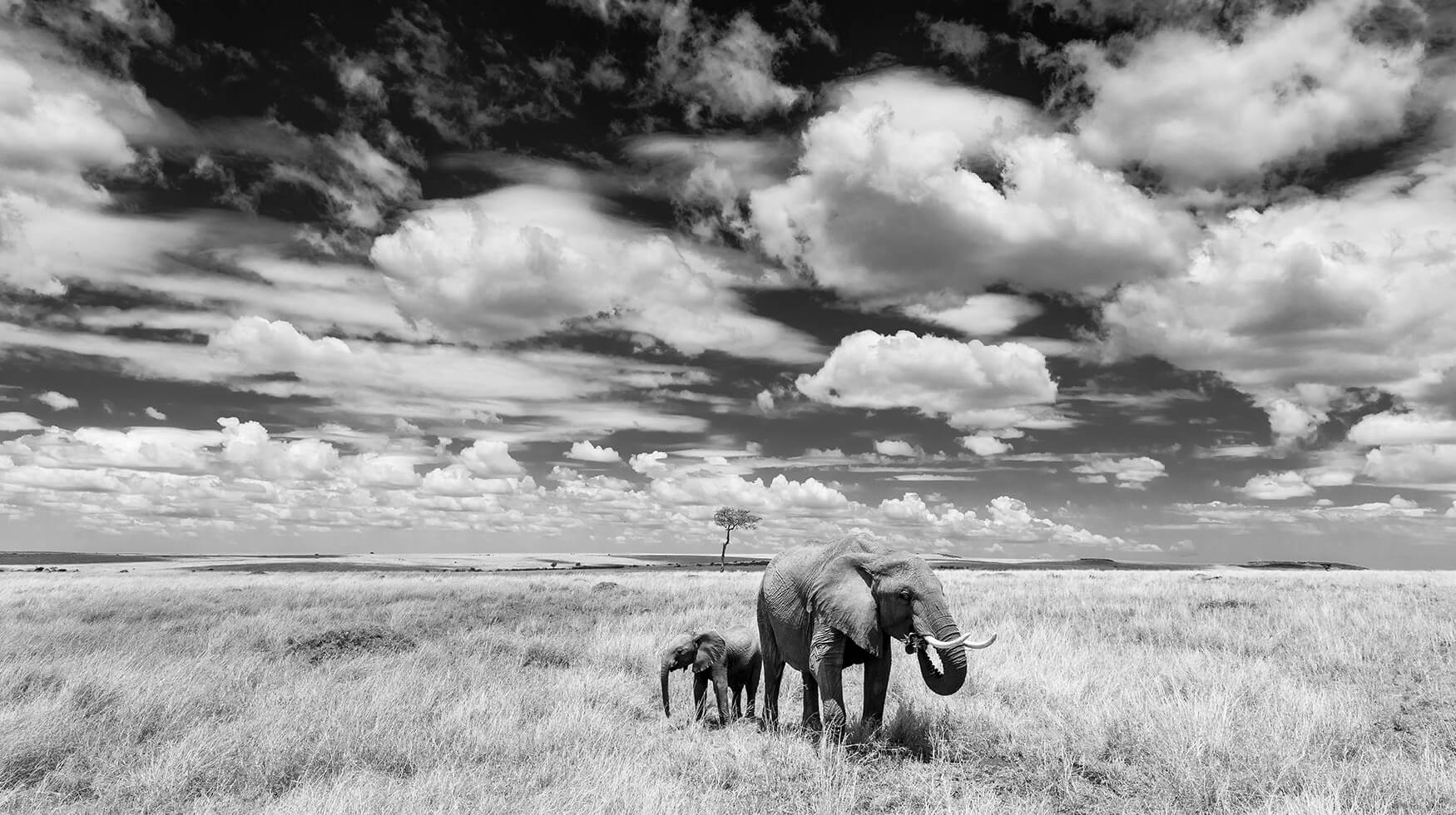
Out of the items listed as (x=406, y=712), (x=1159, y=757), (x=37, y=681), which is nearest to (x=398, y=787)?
(x=406, y=712)

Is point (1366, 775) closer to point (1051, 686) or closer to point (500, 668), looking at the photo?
point (1051, 686)

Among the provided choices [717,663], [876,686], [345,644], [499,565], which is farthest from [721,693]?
[499,565]

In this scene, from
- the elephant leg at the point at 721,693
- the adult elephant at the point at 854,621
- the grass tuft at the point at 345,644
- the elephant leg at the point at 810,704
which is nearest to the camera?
the adult elephant at the point at 854,621

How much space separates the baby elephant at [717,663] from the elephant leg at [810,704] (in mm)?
1632

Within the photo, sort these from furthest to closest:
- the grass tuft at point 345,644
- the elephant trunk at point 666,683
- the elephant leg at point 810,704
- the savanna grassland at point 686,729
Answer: the grass tuft at point 345,644
the elephant trunk at point 666,683
the elephant leg at point 810,704
the savanna grassland at point 686,729

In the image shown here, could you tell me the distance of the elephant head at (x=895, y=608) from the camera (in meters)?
8.06

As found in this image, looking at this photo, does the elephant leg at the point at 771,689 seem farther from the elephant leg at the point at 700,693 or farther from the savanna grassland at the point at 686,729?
the elephant leg at the point at 700,693

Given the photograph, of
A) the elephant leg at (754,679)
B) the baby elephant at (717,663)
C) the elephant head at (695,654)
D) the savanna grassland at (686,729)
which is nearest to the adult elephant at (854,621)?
the savanna grassland at (686,729)

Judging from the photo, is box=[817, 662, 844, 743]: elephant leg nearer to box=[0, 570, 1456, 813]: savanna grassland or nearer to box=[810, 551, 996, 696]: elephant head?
box=[0, 570, 1456, 813]: savanna grassland

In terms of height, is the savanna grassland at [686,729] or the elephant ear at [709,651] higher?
the elephant ear at [709,651]

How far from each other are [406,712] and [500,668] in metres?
4.38

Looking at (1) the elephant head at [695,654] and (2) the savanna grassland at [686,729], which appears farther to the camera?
(1) the elephant head at [695,654]

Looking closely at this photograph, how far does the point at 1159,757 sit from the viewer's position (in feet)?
25.1

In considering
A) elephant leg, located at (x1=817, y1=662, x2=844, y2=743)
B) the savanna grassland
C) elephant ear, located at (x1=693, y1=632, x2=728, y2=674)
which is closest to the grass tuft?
the savanna grassland
